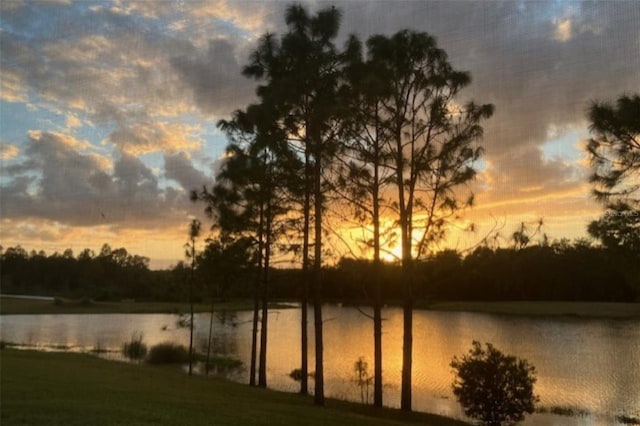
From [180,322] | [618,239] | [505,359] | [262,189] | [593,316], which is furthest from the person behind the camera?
[593,316]

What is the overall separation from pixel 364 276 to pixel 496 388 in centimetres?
482

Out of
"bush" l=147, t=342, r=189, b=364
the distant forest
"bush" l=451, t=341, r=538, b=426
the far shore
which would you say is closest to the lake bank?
the far shore

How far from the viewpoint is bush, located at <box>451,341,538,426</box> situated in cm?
1477

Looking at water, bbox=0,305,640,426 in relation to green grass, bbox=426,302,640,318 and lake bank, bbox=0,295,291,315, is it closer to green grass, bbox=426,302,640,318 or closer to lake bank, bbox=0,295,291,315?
green grass, bbox=426,302,640,318

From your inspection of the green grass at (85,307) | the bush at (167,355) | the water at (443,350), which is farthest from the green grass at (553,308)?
the green grass at (85,307)

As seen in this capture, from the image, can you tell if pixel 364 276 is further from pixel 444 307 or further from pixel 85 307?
pixel 85 307

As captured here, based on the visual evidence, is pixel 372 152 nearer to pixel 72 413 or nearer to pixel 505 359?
pixel 505 359

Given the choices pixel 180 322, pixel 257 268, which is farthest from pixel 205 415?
pixel 180 322

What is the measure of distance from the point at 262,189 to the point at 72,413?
34.4 ft

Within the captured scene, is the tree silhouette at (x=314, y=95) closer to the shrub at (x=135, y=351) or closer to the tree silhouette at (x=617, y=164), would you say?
the tree silhouette at (x=617, y=164)

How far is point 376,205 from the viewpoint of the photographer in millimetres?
15664

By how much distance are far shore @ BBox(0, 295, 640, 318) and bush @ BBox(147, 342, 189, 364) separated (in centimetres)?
1142

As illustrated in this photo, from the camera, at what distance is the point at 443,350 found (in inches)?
1273

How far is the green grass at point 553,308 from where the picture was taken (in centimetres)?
5041
